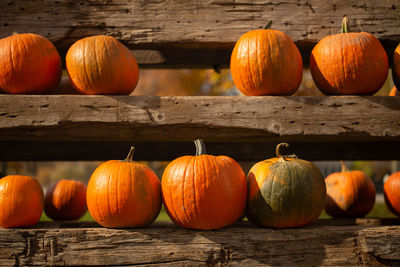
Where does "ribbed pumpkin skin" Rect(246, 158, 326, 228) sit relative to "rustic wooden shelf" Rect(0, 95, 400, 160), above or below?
below

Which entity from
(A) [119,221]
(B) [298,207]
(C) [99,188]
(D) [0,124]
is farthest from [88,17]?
(B) [298,207]

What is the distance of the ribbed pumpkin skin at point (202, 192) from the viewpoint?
203cm

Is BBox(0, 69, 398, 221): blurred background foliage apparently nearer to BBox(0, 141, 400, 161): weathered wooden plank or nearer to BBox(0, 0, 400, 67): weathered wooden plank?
BBox(0, 141, 400, 161): weathered wooden plank

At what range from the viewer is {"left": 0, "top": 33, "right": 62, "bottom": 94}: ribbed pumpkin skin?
230 cm

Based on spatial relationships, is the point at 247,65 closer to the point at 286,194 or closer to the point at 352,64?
the point at 352,64

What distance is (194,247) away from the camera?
2031mm

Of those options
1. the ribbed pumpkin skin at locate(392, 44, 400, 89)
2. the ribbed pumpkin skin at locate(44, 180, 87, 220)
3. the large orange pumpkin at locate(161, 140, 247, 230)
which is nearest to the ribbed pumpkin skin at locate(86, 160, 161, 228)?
the large orange pumpkin at locate(161, 140, 247, 230)

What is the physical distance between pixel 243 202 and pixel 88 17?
64.8 inches

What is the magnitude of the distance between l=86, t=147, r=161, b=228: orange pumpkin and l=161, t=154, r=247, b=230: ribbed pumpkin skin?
0.11 metres

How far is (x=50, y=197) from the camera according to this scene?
3.10 meters

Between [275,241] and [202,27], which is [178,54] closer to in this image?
[202,27]

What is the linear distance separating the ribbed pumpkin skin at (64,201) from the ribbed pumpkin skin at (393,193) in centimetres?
256

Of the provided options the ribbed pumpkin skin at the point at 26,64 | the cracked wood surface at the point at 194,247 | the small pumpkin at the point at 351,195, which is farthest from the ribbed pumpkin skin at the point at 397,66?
the ribbed pumpkin skin at the point at 26,64

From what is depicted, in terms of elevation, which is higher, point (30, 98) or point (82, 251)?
point (30, 98)
